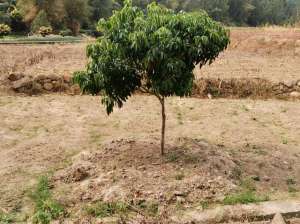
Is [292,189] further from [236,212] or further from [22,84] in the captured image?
[22,84]

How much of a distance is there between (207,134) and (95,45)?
349cm

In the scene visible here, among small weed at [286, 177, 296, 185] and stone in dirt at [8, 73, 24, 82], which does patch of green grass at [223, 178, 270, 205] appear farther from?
stone in dirt at [8, 73, 24, 82]

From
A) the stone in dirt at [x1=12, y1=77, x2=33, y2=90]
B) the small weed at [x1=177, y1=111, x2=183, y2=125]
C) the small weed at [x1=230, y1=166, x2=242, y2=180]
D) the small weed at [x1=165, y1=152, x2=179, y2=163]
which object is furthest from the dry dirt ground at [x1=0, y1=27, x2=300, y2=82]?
the small weed at [x1=230, y1=166, x2=242, y2=180]

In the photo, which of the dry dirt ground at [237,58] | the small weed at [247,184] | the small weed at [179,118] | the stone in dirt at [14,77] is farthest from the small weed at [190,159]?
the stone in dirt at [14,77]

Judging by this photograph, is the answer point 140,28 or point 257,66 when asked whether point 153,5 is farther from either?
point 257,66

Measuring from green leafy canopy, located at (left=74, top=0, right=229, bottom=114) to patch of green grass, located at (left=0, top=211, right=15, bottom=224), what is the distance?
216 cm

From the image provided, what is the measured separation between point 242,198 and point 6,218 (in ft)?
10.4

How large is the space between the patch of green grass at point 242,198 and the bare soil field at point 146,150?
4cm

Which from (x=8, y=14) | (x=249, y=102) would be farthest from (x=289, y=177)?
(x=8, y=14)

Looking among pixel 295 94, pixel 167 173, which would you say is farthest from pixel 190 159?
pixel 295 94

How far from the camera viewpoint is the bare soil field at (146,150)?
6598mm

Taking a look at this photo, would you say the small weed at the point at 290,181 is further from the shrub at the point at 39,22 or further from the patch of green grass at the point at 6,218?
the shrub at the point at 39,22

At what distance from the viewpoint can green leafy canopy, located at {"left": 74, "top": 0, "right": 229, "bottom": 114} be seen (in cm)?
Answer: 660

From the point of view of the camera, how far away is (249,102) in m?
12.5
